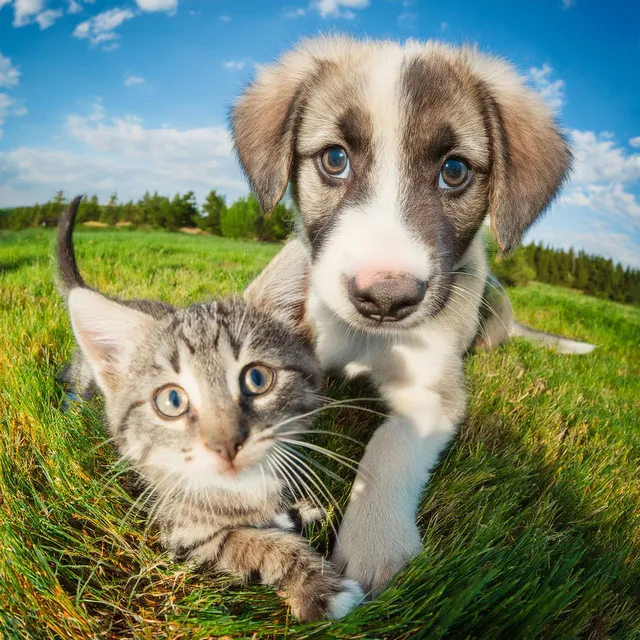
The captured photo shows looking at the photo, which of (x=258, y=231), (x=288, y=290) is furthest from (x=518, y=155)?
(x=258, y=231)

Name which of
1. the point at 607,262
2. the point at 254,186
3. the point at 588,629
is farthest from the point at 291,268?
the point at 607,262

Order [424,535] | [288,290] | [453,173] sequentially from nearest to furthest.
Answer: [424,535], [288,290], [453,173]

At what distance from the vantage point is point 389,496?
188 centimetres

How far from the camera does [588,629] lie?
1.60 metres

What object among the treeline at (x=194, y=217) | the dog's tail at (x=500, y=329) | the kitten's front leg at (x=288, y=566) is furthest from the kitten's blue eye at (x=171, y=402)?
the treeline at (x=194, y=217)

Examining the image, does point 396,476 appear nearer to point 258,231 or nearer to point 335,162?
point 335,162

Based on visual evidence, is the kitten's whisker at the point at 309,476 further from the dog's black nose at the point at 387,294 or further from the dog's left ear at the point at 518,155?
the dog's left ear at the point at 518,155

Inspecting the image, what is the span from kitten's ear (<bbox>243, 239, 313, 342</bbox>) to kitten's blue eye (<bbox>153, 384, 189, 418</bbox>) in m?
0.56

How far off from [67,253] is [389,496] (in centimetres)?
207

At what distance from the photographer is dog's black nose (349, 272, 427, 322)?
1.88 meters

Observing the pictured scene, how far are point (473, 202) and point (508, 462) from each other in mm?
1248

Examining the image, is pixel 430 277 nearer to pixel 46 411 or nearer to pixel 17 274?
pixel 46 411

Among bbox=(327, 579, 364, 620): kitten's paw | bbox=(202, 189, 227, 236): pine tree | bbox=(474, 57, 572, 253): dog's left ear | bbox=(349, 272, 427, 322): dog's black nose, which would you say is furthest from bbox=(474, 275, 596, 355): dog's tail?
bbox=(202, 189, 227, 236): pine tree

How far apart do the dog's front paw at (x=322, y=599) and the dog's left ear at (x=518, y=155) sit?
6.02ft
